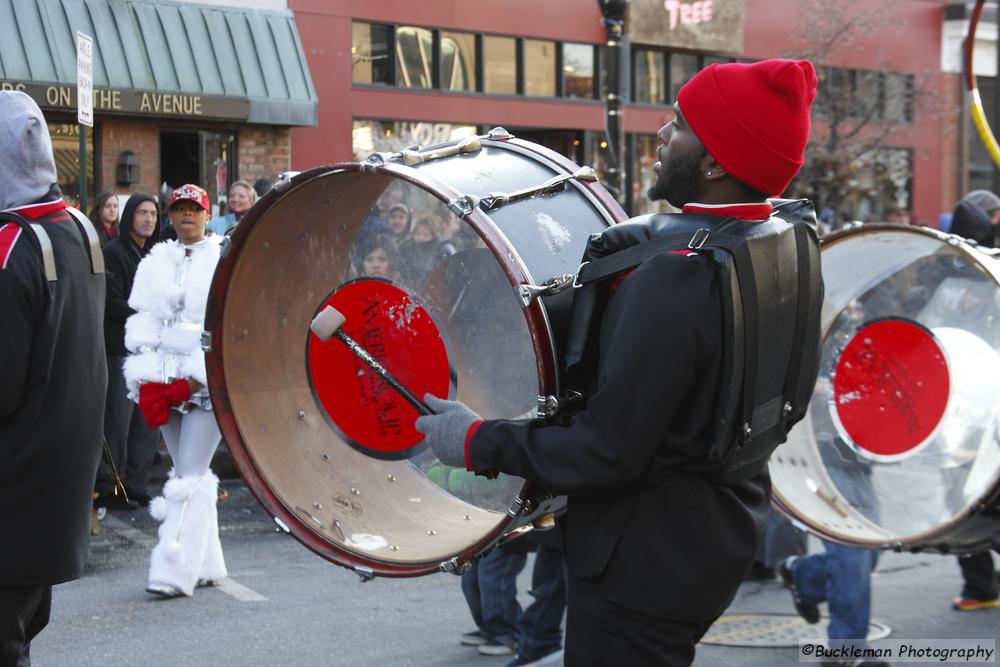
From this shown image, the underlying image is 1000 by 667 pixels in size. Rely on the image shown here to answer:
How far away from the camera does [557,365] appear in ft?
9.29

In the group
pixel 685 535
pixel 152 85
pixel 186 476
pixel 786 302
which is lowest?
pixel 186 476

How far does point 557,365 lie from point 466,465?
311mm

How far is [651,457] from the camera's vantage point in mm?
2586

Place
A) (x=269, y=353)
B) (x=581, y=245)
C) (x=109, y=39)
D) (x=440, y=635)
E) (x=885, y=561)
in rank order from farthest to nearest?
(x=109, y=39) < (x=885, y=561) < (x=440, y=635) < (x=269, y=353) < (x=581, y=245)

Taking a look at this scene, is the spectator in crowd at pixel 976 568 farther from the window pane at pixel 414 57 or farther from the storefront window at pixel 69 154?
the window pane at pixel 414 57

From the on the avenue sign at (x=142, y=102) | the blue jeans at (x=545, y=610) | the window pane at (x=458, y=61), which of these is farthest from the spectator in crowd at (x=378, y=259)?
the window pane at (x=458, y=61)

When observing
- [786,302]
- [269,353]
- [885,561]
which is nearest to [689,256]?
[786,302]

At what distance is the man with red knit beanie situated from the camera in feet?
8.33

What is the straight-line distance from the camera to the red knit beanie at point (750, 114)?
2672 mm

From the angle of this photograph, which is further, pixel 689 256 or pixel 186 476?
pixel 186 476

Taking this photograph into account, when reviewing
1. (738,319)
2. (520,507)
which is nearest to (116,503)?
(520,507)

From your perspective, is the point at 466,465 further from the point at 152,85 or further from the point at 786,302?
the point at 152,85

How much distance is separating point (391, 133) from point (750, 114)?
643 inches

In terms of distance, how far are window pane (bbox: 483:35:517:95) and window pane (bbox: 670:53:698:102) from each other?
347 cm
